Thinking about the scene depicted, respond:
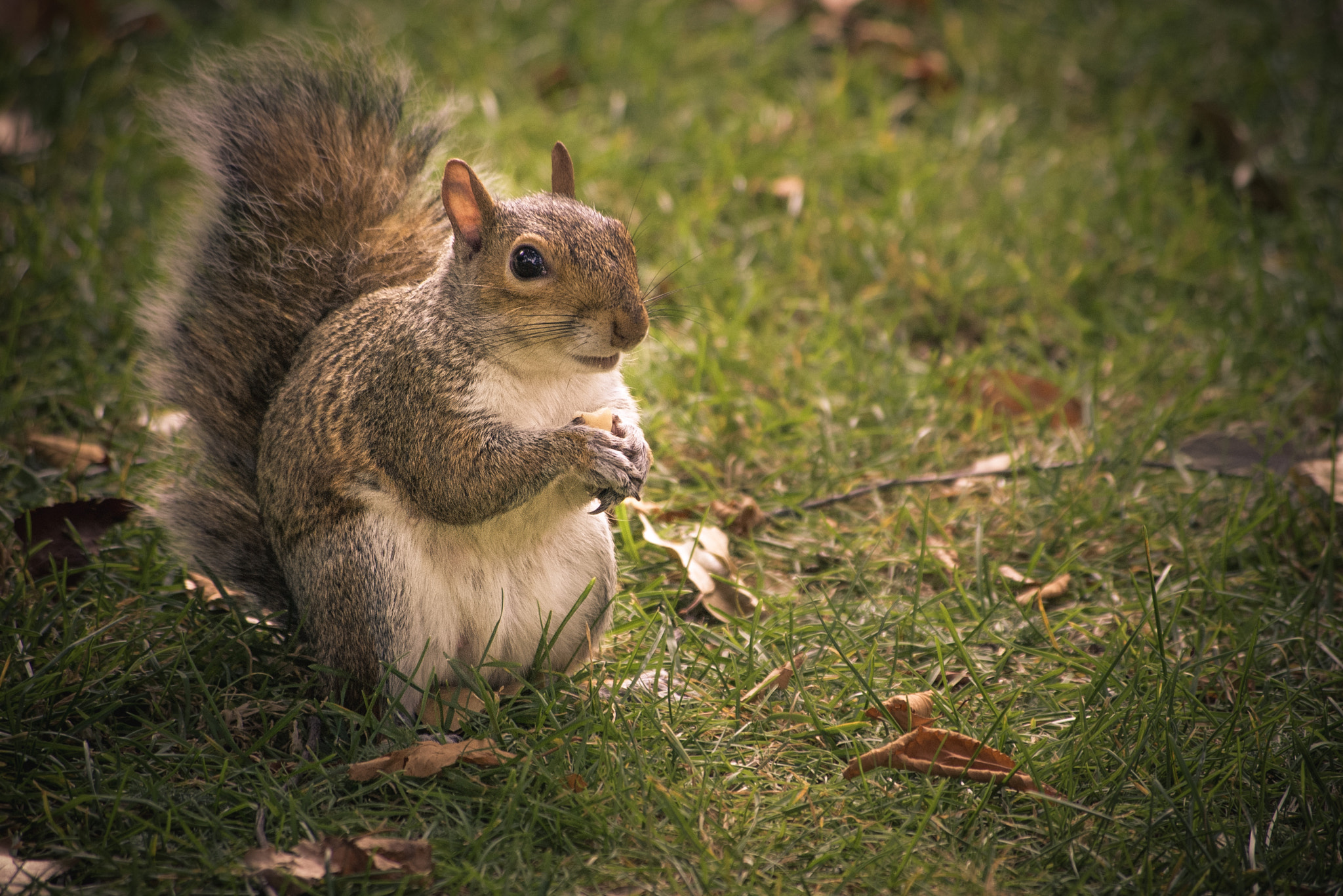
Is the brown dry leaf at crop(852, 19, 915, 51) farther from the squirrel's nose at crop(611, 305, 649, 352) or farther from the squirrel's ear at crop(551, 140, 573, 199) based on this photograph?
the squirrel's nose at crop(611, 305, 649, 352)

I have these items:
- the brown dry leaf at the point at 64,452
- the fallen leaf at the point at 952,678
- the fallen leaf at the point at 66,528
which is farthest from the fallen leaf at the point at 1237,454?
the brown dry leaf at the point at 64,452

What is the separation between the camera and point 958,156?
3.53 metres

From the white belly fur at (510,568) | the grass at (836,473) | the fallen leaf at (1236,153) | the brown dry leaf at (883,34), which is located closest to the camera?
the grass at (836,473)

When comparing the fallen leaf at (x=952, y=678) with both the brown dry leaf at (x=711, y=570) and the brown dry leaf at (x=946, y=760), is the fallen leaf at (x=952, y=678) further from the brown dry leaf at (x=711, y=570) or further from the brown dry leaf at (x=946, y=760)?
the brown dry leaf at (x=711, y=570)

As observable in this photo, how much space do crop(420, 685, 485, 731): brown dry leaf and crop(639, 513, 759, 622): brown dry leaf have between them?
19.0 inches

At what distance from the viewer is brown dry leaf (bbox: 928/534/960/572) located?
2.23 m

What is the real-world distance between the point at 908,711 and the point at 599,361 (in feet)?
2.50

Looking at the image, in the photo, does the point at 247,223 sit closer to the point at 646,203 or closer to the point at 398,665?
the point at 398,665

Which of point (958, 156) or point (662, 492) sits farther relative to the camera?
point (958, 156)

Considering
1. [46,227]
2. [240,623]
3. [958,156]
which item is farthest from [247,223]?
[958,156]

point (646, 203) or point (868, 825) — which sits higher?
point (646, 203)

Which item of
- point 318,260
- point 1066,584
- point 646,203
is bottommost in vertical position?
point 1066,584

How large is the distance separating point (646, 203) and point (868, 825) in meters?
2.12

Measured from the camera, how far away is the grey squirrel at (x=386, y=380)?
170 centimetres
